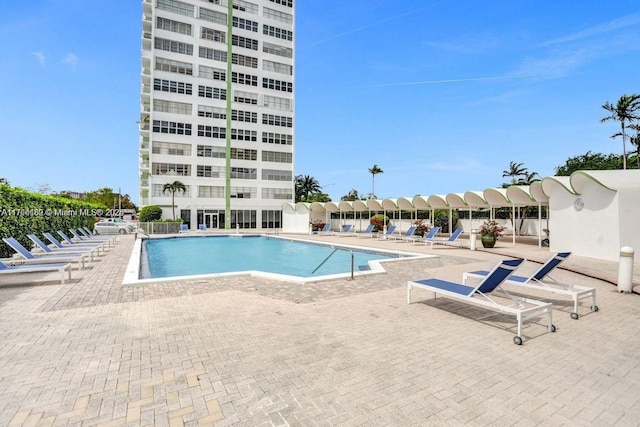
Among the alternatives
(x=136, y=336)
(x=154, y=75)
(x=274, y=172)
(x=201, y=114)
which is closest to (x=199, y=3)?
(x=154, y=75)

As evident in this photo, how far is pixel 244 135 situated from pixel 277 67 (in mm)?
11208

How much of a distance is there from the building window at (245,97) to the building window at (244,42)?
6.45m

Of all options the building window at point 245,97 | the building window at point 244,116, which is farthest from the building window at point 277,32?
the building window at point 244,116

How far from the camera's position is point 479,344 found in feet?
14.5

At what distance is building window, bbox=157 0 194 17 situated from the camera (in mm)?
39688

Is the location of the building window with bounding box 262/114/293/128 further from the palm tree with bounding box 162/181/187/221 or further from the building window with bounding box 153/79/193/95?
the palm tree with bounding box 162/181/187/221

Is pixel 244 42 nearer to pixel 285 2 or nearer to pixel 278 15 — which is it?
pixel 278 15

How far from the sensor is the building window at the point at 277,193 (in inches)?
1779

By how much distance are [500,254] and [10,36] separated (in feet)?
65.7

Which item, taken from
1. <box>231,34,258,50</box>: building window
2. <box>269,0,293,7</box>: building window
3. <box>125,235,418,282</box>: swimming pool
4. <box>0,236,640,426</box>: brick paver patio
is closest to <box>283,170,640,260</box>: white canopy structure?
<box>125,235,418,282</box>: swimming pool

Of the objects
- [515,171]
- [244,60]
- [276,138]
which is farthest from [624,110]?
[244,60]

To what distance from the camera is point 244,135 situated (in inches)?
1742

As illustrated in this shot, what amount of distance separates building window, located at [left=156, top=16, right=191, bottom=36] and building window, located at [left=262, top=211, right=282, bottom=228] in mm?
24647

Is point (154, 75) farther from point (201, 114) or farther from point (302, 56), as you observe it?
point (302, 56)
